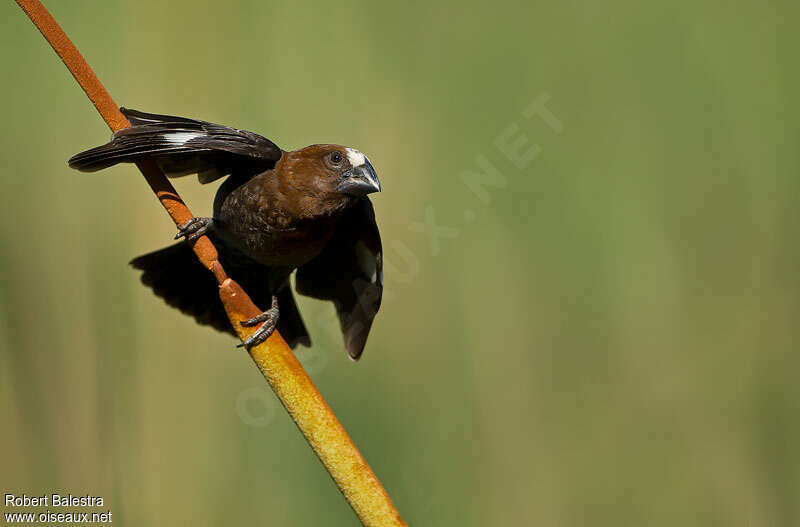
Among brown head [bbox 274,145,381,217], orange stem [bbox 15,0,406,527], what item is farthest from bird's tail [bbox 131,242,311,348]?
orange stem [bbox 15,0,406,527]

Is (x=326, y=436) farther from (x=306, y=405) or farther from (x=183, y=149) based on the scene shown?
(x=183, y=149)

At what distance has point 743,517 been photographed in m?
2.38

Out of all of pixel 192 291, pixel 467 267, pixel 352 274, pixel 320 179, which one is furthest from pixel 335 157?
pixel 192 291

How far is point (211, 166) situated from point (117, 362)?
2.26 feet

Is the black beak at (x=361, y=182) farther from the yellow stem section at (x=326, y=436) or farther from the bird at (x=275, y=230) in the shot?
the yellow stem section at (x=326, y=436)

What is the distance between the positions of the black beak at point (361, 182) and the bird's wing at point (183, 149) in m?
0.26

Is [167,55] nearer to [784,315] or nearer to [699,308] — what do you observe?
[699,308]

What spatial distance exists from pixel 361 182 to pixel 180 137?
1.80 ft

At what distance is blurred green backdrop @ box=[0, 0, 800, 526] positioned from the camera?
7.83 ft

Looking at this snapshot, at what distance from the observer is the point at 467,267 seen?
2.77 metres

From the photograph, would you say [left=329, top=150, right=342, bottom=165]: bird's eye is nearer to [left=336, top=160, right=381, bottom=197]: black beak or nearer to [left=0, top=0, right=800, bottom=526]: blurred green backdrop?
[left=336, top=160, right=381, bottom=197]: black beak

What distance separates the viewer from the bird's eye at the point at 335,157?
8.00 feet

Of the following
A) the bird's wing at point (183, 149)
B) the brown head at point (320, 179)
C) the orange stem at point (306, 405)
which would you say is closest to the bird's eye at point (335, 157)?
the brown head at point (320, 179)

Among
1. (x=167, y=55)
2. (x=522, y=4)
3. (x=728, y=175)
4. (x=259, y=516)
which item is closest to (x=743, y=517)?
(x=728, y=175)
